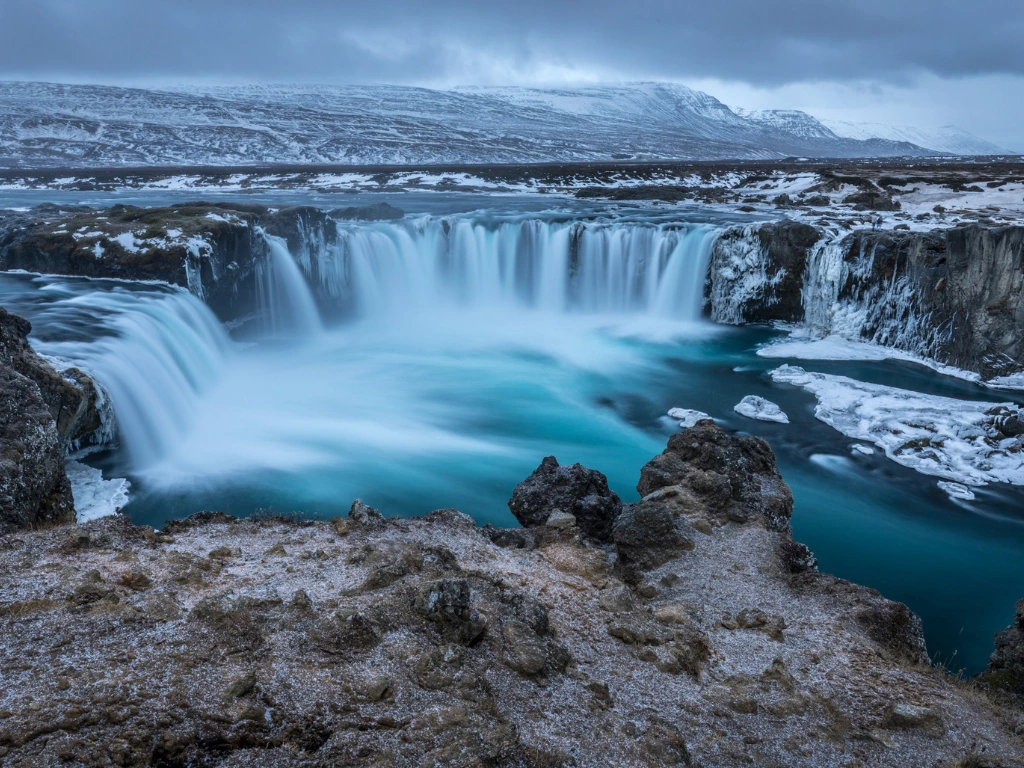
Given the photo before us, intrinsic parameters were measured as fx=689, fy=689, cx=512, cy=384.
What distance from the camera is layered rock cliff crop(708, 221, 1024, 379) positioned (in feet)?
59.9

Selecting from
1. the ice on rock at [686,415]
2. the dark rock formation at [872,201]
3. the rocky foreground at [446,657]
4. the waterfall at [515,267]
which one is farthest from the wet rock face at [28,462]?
the dark rock formation at [872,201]

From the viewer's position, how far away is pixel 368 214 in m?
30.4

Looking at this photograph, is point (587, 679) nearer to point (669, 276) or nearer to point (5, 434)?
point (5, 434)

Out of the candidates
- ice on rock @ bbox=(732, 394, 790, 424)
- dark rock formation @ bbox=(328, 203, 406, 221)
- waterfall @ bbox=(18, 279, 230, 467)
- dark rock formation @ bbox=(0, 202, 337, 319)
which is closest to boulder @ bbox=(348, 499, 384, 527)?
waterfall @ bbox=(18, 279, 230, 467)

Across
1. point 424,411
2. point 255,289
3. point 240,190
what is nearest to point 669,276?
point 424,411

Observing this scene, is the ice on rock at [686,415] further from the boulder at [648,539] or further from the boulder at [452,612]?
the boulder at [452,612]

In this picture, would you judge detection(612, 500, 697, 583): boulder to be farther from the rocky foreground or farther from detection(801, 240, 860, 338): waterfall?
detection(801, 240, 860, 338): waterfall

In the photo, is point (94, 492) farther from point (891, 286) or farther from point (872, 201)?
point (872, 201)

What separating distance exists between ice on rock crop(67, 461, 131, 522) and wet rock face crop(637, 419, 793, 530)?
8.10 m

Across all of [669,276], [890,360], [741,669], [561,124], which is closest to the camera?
[741,669]

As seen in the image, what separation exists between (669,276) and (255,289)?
14582mm

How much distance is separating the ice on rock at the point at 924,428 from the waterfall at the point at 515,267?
841cm

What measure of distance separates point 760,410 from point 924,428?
3.44m

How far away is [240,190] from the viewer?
48875mm
